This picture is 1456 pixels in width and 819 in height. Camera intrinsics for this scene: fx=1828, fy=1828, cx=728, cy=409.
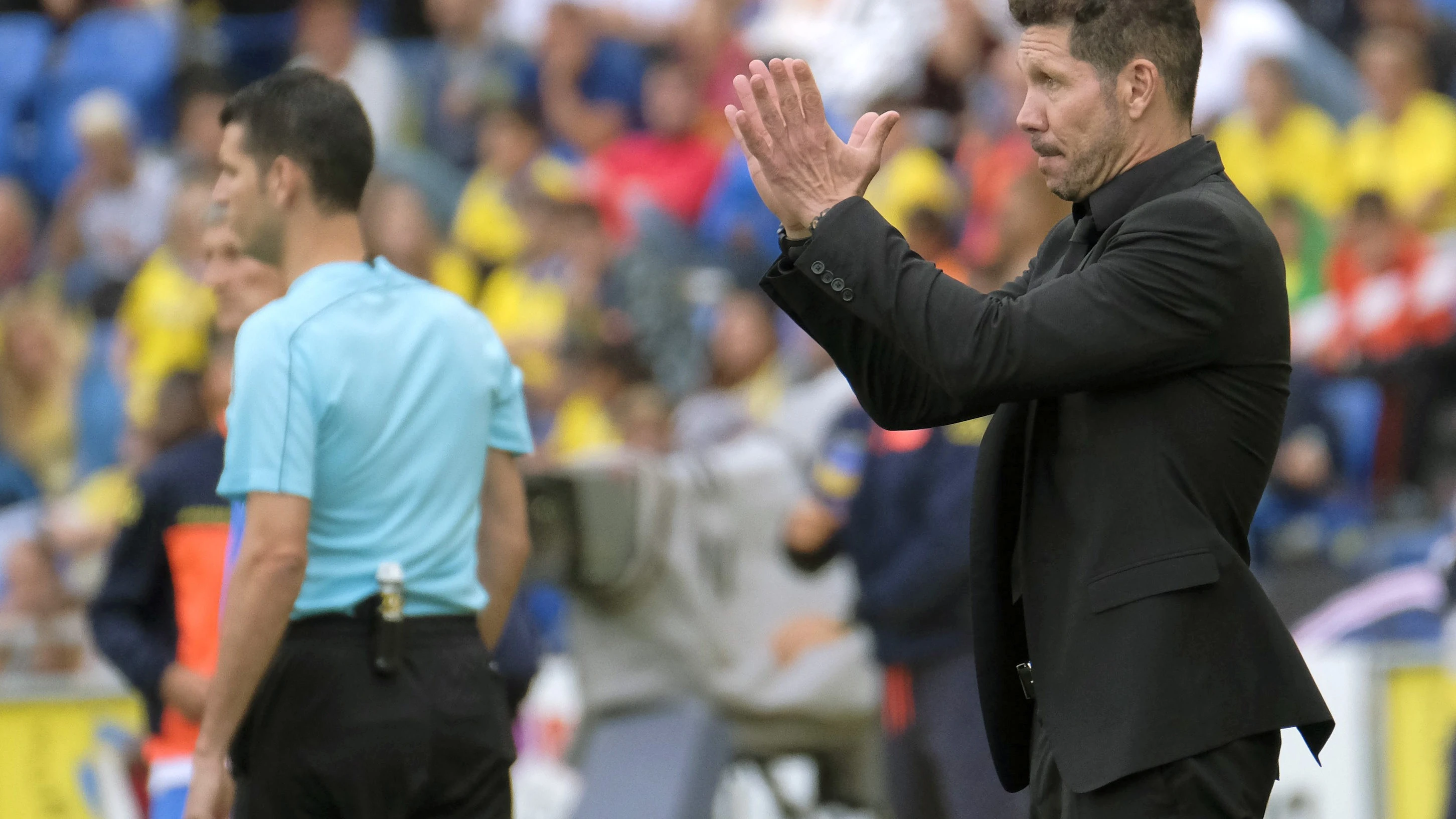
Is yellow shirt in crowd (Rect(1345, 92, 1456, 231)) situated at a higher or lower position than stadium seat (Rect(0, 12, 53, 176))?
lower

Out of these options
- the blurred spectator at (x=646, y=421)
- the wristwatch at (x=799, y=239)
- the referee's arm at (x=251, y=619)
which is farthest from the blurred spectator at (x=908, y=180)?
the wristwatch at (x=799, y=239)

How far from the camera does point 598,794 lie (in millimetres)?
7418

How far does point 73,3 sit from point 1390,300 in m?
10.5

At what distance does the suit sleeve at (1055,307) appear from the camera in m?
2.66

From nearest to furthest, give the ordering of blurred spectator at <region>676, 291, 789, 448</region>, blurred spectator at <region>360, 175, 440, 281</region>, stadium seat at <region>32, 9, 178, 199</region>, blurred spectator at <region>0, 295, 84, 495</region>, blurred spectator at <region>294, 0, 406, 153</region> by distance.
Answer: blurred spectator at <region>360, 175, 440, 281</region>, blurred spectator at <region>676, 291, 789, 448</region>, blurred spectator at <region>0, 295, 84, 495</region>, blurred spectator at <region>294, 0, 406, 153</region>, stadium seat at <region>32, 9, 178, 199</region>

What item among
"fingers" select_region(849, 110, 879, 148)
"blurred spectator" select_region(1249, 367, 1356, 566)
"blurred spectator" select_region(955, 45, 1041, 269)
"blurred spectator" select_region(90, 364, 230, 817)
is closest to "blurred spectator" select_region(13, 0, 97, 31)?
"blurred spectator" select_region(955, 45, 1041, 269)

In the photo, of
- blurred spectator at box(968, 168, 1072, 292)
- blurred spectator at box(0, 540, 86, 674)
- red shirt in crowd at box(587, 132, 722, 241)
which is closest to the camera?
blurred spectator at box(968, 168, 1072, 292)

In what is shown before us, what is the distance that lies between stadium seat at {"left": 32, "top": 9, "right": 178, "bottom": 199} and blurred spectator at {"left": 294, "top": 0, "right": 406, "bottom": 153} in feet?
3.67

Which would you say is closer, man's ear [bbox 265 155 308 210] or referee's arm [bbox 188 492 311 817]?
referee's arm [bbox 188 492 311 817]

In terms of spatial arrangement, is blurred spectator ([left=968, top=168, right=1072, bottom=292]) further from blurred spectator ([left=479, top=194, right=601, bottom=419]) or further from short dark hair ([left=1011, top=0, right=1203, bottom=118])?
blurred spectator ([left=479, top=194, right=601, bottom=419])

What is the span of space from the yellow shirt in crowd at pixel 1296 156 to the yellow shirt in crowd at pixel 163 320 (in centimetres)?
650

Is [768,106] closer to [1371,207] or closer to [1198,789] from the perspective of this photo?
[1198,789]

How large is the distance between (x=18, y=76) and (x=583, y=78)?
4.47 metres

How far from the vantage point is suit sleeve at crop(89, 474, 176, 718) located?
489cm
